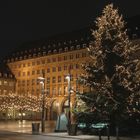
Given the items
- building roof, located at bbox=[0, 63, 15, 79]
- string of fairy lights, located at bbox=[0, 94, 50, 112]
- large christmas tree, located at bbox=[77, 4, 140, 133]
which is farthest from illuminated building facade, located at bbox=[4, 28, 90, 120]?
large christmas tree, located at bbox=[77, 4, 140, 133]

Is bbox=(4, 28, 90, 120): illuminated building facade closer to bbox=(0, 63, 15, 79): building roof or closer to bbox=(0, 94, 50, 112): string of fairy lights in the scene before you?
bbox=(0, 63, 15, 79): building roof

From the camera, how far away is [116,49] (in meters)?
37.7

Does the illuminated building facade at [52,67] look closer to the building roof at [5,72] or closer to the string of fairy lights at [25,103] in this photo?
the building roof at [5,72]

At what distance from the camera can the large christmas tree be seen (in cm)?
3603

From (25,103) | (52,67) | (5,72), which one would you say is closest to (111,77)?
(25,103)

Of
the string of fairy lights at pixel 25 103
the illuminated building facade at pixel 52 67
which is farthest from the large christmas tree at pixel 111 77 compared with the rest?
the illuminated building facade at pixel 52 67

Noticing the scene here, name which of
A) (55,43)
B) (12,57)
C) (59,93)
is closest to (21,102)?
(59,93)

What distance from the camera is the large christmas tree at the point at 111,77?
36031 mm

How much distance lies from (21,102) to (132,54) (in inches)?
2727

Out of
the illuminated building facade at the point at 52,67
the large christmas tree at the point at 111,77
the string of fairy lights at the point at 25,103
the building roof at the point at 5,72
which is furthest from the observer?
the building roof at the point at 5,72

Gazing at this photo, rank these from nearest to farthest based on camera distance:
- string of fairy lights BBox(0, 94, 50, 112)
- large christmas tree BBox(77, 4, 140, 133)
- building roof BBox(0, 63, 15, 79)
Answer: large christmas tree BBox(77, 4, 140, 133), string of fairy lights BBox(0, 94, 50, 112), building roof BBox(0, 63, 15, 79)

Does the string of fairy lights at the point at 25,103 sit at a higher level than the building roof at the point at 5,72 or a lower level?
lower

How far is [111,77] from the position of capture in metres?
37.1

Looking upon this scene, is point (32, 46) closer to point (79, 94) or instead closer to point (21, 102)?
point (21, 102)
